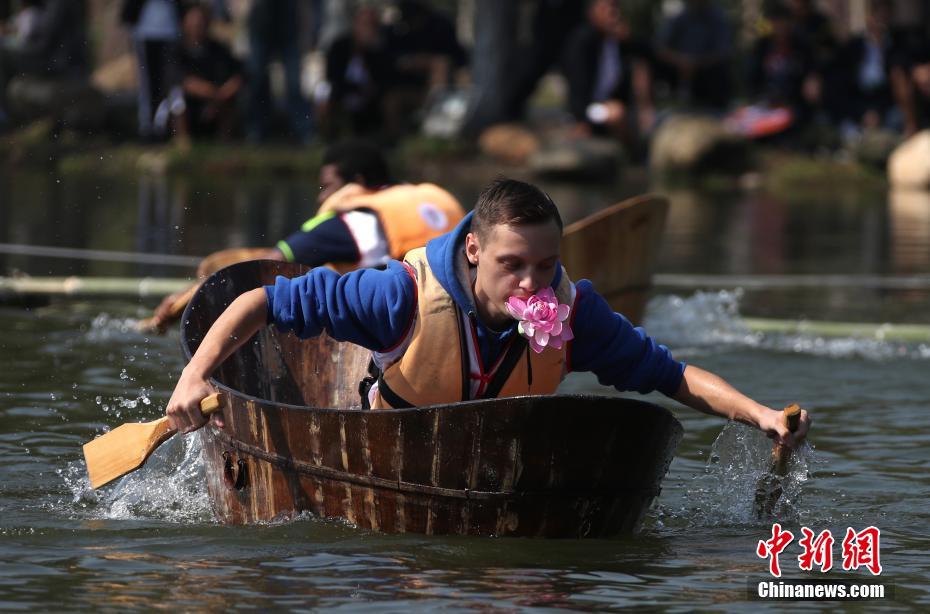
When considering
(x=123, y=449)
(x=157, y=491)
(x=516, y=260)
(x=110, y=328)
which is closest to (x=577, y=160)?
(x=110, y=328)

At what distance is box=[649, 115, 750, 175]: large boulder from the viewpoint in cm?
2083

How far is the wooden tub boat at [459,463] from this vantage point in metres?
A: 5.30

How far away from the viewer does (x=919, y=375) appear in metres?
9.40

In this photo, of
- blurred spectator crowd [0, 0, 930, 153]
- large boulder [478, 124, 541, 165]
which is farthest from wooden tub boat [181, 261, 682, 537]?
large boulder [478, 124, 541, 165]

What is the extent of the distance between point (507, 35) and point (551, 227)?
1701 centimetres

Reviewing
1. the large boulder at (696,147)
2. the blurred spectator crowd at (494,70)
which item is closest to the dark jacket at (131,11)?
the blurred spectator crowd at (494,70)

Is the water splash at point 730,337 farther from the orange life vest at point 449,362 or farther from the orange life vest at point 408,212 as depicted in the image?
the orange life vest at point 449,362

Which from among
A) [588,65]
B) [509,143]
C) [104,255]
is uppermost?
[588,65]

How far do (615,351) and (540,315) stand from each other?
1.59 feet

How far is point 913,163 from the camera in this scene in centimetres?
2044

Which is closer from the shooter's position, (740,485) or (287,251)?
(740,485)

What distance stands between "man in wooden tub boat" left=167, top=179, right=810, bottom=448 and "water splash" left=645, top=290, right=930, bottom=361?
430 centimetres

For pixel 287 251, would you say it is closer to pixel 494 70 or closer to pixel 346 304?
pixel 346 304

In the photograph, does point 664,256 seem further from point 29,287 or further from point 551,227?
point 551,227
